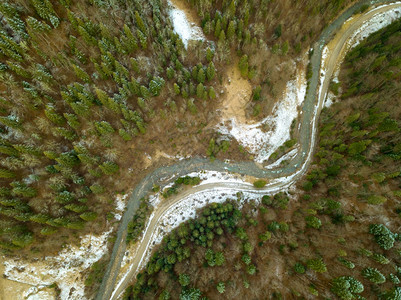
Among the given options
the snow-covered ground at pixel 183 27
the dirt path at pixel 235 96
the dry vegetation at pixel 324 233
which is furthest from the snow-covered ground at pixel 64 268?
the snow-covered ground at pixel 183 27

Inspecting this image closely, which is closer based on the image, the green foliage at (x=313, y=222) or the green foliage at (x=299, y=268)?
the green foliage at (x=299, y=268)

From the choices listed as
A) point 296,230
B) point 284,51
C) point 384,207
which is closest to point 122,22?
point 284,51

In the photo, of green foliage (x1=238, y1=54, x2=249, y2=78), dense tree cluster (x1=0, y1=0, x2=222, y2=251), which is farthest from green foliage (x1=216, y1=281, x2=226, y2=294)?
green foliage (x1=238, y1=54, x2=249, y2=78)

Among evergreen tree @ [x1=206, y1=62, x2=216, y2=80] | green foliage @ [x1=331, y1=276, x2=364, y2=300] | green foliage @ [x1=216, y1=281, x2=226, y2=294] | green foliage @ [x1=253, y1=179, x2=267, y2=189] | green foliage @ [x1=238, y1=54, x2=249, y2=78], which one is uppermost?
green foliage @ [x1=238, y1=54, x2=249, y2=78]

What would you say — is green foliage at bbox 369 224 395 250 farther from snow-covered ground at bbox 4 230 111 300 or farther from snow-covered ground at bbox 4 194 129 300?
snow-covered ground at bbox 4 230 111 300

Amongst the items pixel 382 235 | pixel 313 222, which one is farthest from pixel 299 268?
pixel 382 235

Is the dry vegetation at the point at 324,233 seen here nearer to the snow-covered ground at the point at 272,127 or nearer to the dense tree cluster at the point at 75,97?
the snow-covered ground at the point at 272,127
